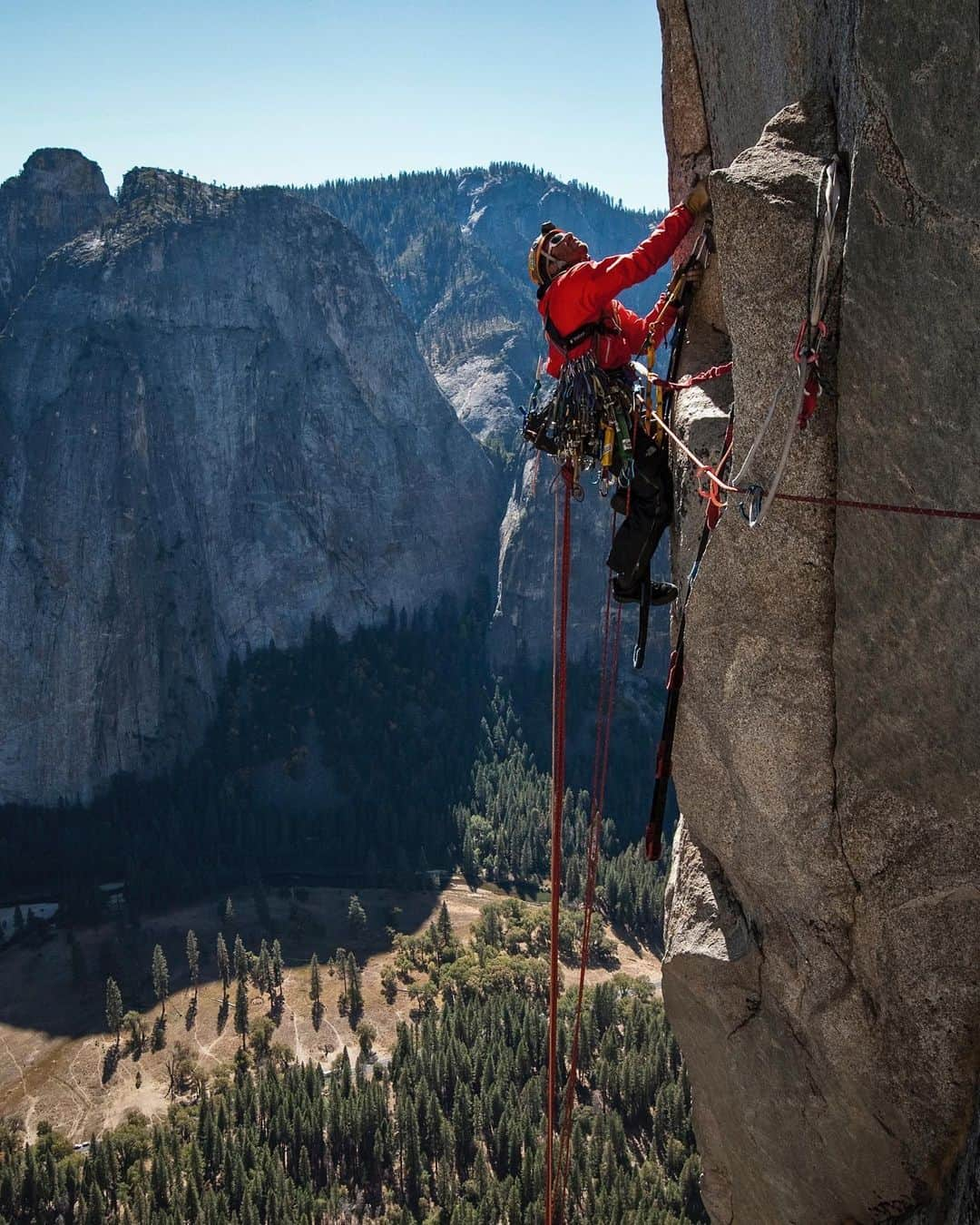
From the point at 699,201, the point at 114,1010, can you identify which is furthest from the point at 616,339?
the point at 114,1010

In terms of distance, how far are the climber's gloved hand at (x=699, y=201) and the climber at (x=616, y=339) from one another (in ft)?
2.78

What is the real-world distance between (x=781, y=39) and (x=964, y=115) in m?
2.33

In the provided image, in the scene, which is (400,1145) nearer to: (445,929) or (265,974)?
(265,974)

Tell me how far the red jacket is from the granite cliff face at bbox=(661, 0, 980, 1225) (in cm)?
104

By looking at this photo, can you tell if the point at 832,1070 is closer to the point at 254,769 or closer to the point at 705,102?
the point at 705,102

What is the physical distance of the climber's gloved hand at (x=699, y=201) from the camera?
7.70m

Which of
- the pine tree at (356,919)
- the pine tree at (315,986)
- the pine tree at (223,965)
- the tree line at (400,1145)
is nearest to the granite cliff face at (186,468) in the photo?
the pine tree at (356,919)

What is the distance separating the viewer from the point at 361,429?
3440 inches

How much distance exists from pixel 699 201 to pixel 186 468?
250 ft

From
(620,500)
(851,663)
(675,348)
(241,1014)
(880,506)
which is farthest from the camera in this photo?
(241,1014)

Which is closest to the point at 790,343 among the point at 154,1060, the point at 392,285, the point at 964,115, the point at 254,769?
the point at 964,115

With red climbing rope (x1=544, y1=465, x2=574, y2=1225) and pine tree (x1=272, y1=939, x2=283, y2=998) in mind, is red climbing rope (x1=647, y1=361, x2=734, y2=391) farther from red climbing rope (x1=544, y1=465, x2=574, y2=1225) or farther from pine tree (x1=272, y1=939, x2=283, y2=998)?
pine tree (x1=272, y1=939, x2=283, y2=998)

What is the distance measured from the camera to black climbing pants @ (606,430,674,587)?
870cm

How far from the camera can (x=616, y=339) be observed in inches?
347
